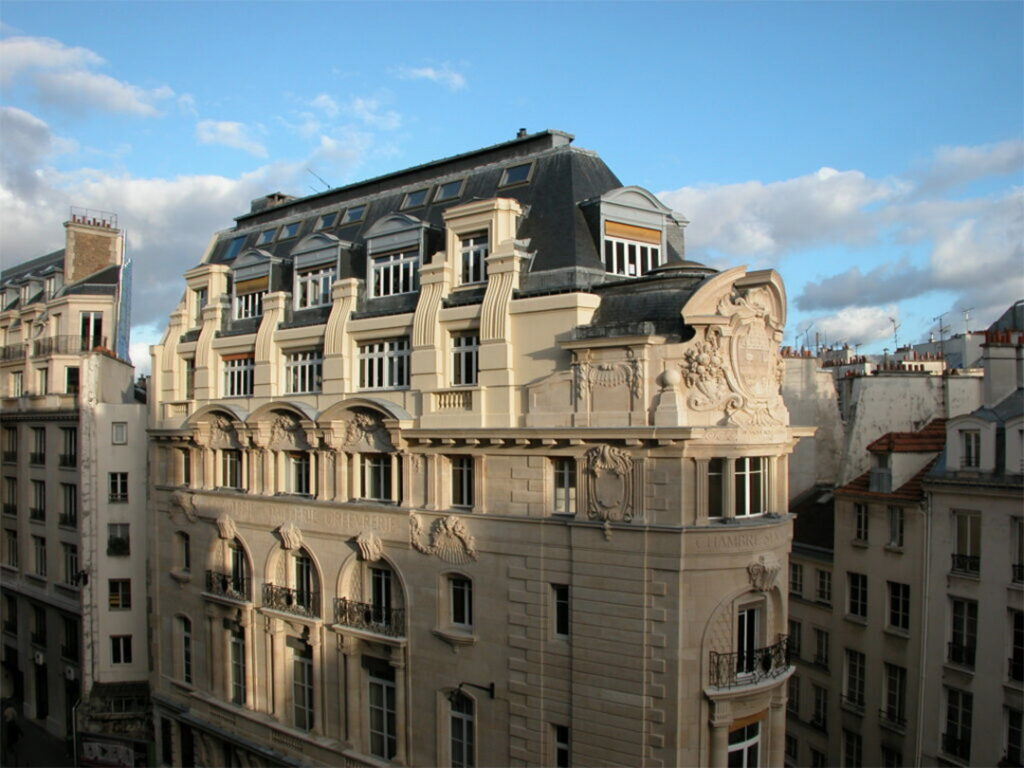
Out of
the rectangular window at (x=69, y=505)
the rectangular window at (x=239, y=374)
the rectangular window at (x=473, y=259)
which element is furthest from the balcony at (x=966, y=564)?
the rectangular window at (x=69, y=505)

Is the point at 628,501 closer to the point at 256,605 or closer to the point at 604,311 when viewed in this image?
the point at 604,311

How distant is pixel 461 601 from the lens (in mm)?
25188

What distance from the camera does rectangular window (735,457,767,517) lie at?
867 inches

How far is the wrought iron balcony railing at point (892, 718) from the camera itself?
2878 cm

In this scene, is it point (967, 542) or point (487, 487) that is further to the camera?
point (967, 542)

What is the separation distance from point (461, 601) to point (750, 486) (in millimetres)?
8759

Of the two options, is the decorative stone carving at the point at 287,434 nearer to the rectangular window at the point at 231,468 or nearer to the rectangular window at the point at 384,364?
the rectangular window at the point at 231,468

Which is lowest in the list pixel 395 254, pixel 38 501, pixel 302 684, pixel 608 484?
pixel 302 684

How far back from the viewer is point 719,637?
2128cm

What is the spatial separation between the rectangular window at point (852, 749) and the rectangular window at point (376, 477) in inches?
718

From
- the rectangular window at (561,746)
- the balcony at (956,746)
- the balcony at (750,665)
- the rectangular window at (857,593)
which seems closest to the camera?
the balcony at (750,665)

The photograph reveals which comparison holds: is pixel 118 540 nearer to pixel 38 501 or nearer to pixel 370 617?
pixel 38 501

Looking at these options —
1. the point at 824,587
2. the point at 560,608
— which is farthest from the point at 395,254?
the point at 824,587

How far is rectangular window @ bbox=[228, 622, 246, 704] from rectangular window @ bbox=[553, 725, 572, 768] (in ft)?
46.3
